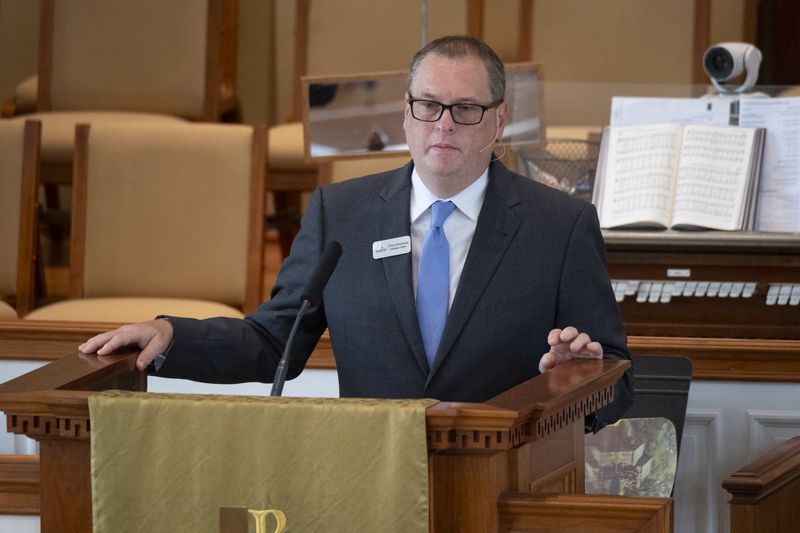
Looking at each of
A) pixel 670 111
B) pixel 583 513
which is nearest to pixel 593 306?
pixel 583 513

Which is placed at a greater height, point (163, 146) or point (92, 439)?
point (163, 146)

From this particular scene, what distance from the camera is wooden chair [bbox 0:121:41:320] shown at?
3.86 meters

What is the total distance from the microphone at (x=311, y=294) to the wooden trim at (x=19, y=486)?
0.47m

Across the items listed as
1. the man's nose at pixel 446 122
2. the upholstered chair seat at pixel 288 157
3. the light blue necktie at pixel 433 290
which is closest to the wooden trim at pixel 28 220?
the upholstered chair seat at pixel 288 157

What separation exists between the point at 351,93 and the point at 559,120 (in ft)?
2.09

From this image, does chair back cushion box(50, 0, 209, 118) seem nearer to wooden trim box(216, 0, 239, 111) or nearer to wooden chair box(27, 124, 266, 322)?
wooden trim box(216, 0, 239, 111)

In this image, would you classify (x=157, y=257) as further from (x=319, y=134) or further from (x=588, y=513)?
(x=588, y=513)

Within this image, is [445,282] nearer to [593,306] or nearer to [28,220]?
[593,306]

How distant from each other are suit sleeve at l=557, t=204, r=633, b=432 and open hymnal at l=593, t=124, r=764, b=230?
130 centimetres

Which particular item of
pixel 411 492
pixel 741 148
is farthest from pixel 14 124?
pixel 411 492

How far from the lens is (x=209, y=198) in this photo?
3904 millimetres

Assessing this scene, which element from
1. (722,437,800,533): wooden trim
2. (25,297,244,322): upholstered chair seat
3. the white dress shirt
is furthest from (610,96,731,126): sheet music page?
the white dress shirt

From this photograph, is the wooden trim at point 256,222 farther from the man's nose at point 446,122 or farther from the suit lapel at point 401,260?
the man's nose at point 446,122

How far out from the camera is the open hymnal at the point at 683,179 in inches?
134
